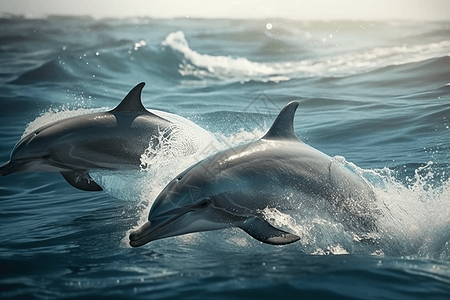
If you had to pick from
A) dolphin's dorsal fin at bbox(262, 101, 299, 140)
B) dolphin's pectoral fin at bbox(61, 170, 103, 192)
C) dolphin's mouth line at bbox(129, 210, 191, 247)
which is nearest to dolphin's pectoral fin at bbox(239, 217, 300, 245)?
dolphin's mouth line at bbox(129, 210, 191, 247)

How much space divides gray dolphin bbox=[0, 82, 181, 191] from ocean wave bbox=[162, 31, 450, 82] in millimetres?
15639

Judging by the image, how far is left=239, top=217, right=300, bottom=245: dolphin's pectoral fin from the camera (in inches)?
176

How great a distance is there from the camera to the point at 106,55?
93.9 ft

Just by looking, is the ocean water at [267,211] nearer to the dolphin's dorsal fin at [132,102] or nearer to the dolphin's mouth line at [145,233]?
the dolphin's mouth line at [145,233]

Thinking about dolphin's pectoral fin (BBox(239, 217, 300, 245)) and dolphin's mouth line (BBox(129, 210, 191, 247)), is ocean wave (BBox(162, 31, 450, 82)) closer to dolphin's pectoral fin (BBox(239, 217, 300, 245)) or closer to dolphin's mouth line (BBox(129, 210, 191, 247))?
dolphin's pectoral fin (BBox(239, 217, 300, 245))

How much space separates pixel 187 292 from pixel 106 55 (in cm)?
2609

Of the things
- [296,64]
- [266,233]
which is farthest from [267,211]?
[296,64]

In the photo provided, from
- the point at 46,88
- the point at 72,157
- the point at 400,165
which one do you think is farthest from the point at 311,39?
the point at 72,157

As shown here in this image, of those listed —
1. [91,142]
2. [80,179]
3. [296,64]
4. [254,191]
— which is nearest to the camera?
[254,191]

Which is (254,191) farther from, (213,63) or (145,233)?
(213,63)

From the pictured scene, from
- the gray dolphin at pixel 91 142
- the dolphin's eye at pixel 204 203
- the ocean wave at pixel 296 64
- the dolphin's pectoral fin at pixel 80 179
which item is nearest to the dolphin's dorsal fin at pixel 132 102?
the gray dolphin at pixel 91 142

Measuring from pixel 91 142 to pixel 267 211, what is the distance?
2802 mm

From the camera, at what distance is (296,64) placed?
28828mm

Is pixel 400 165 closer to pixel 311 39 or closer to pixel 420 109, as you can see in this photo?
pixel 420 109
